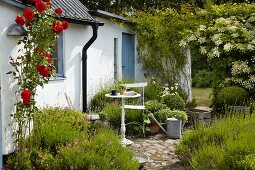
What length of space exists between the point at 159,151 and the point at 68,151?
8.75ft

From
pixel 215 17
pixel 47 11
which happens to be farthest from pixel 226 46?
pixel 47 11

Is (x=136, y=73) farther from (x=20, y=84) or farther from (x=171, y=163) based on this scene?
(x=20, y=84)

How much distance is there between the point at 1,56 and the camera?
5.73 metres

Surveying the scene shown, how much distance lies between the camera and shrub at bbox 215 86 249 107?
11359 millimetres

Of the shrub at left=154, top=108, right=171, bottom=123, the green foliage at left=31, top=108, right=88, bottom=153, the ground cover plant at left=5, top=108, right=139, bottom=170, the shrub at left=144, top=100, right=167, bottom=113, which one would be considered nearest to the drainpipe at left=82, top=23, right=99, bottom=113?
the shrub at left=144, top=100, right=167, bottom=113

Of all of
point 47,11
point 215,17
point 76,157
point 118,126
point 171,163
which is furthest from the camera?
point 215,17

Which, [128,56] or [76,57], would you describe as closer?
[76,57]

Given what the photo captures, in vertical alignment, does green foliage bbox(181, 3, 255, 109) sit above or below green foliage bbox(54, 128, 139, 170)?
above

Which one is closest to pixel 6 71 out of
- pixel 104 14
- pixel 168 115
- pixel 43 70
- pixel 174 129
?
pixel 43 70

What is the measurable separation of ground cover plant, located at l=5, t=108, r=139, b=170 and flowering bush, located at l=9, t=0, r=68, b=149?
32 centimetres

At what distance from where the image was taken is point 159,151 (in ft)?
25.2

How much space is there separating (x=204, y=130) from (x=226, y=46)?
608 centimetres

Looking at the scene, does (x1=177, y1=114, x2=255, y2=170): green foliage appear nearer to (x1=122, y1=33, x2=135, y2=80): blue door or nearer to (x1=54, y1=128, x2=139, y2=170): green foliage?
(x1=54, y1=128, x2=139, y2=170): green foliage

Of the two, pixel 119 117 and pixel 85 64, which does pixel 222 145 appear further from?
pixel 85 64
